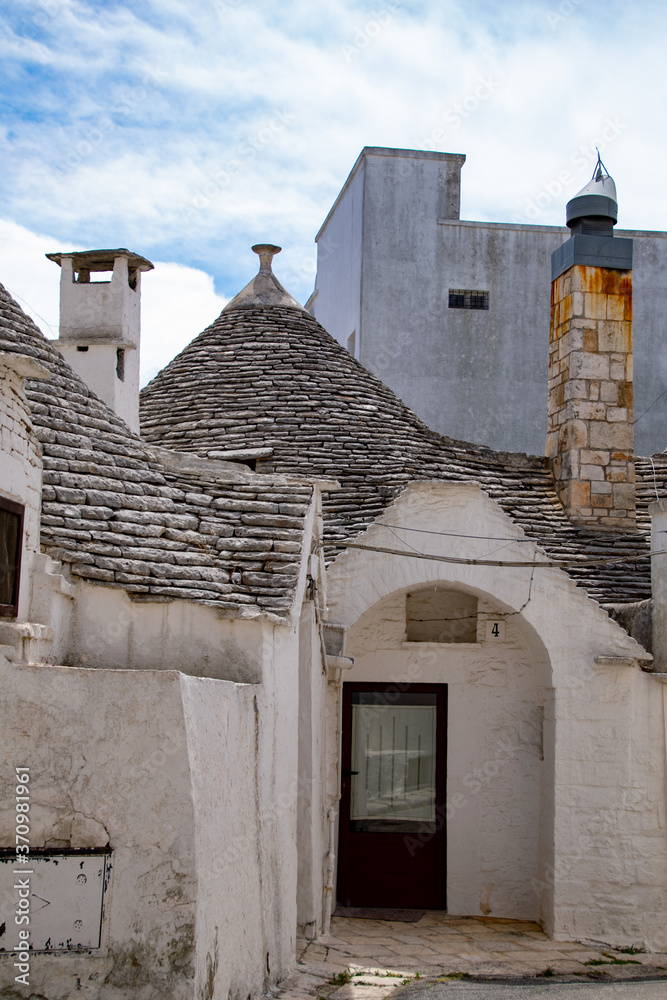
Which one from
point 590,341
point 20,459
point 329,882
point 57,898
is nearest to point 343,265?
point 590,341

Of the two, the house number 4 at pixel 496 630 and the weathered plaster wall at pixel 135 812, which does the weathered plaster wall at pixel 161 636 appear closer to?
the weathered plaster wall at pixel 135 812

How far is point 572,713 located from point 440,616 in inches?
73.7

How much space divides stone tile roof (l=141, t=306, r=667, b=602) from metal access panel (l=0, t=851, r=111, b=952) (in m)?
5.29

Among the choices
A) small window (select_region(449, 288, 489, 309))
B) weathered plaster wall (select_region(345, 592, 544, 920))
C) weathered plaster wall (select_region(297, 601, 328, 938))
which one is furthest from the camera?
small window (select_region(449, 288, 489, 309))

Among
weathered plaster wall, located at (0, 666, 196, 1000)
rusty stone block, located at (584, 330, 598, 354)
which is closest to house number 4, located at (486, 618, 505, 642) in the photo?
rusty stone block, located at (584, 330, 598, 354)

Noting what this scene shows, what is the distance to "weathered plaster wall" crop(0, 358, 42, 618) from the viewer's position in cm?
601

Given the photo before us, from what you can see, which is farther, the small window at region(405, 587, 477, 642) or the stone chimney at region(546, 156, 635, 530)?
the stone chimney at region(546, 156, 635, 530)

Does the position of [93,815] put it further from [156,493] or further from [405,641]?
Result: [405,641]

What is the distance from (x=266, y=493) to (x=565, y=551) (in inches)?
174

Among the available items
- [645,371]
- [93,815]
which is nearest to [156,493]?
[93,815]

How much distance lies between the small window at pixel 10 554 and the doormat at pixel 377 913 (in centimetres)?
561

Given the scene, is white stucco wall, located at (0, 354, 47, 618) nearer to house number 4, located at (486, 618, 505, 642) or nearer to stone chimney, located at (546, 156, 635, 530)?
house number 4, located at (486, 618, 505, 642)

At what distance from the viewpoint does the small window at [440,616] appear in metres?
11.2

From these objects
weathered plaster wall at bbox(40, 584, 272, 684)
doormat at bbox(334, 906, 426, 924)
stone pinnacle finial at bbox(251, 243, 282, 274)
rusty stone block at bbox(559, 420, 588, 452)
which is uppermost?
stone pinnacle finial at bbox(251, 243, 282, 274)
